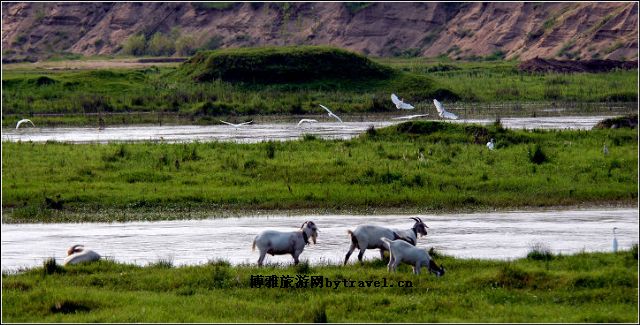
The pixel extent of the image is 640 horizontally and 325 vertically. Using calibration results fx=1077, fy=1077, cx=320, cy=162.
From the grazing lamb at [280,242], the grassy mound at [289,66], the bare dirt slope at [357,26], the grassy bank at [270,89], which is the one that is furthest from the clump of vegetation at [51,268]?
the bare dirt slope at [357,26]

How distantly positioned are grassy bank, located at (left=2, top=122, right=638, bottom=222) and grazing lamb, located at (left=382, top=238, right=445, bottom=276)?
852 centimetres

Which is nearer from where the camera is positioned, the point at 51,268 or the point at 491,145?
the point at 51,268

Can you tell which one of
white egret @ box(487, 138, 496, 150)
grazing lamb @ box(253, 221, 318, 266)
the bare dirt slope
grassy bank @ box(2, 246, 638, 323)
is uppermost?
the bare dirt slope

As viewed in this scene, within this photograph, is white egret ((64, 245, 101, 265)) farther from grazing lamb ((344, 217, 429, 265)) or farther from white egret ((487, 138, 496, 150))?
white egret ((487, 138, 496, 150))

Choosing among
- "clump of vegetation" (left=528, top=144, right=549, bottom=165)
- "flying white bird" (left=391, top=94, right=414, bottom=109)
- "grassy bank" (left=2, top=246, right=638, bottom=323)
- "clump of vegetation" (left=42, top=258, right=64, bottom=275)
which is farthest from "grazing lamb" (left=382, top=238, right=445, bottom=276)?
"flying white bird" (left=391, top=94, right=414, bottom=109)

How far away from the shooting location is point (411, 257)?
15.1 m

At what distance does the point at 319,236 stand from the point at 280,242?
4000 mm

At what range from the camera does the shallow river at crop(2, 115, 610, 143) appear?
121 feet

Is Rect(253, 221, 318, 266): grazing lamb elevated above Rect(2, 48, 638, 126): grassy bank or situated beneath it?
situated beneath

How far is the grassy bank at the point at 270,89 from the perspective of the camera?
5059 cm

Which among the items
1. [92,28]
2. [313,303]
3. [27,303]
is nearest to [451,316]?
[313,303]

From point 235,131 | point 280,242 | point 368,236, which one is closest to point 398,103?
point 235,131

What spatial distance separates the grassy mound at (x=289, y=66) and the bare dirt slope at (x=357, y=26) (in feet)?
81.2

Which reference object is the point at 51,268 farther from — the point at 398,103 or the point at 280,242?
the point at 398,103
